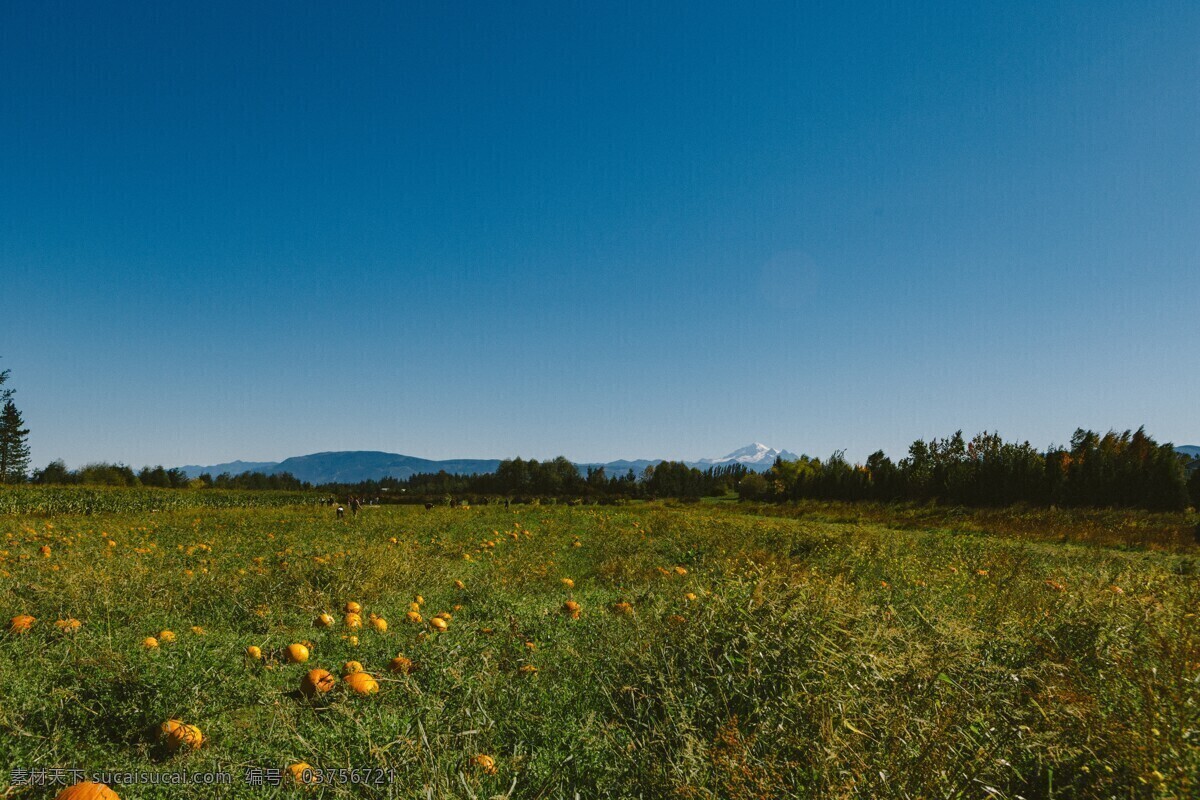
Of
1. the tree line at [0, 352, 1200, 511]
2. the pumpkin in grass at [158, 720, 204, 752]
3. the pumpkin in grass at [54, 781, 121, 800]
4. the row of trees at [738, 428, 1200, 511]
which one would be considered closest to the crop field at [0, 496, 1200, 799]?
the pumpkin in grass at [158, 720, 204, 752]

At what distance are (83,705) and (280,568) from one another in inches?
164

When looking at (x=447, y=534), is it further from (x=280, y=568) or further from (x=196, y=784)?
(x=196, y=784)

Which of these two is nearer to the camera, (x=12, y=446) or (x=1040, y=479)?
(x=1040, y=479)

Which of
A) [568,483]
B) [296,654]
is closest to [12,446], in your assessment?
[568,483]

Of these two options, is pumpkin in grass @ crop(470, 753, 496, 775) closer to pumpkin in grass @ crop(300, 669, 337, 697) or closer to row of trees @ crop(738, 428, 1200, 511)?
pumpkin in grass @ crop(300, 669, 337, 697)

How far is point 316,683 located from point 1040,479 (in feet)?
190

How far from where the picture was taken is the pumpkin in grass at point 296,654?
4379 mm

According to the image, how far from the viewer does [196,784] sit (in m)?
2.72

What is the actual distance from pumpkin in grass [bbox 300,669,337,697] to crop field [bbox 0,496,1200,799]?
0.02 metres

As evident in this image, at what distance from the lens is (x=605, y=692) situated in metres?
3.29

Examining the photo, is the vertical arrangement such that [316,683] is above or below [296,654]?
above

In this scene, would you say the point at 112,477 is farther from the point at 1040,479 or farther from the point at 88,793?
the point at 1040,479

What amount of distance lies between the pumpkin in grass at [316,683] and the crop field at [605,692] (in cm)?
2

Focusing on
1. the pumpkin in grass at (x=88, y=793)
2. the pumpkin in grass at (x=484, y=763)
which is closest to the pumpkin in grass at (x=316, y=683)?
the pumpkin in grass at (x=88, y=793)
